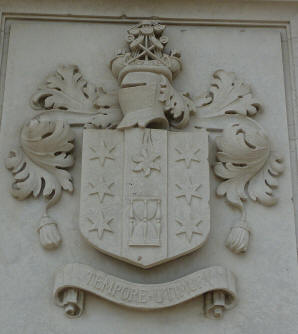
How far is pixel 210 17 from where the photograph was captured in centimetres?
506

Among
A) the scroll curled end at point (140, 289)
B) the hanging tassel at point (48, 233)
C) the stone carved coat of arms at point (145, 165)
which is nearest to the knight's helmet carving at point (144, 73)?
the stone carved coat of arms at point (145, 165)

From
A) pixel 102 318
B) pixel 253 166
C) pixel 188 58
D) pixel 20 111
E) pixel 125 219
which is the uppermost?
pixel 188 58

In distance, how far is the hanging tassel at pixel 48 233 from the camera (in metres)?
4.29

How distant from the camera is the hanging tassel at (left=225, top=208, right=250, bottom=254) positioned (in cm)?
430

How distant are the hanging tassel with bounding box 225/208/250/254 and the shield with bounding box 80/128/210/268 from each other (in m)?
0.17

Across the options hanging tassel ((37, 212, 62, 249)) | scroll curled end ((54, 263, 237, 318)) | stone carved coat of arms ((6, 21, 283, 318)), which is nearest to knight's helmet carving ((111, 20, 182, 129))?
stone carved coat of arms ((6, 21, 283, 318))

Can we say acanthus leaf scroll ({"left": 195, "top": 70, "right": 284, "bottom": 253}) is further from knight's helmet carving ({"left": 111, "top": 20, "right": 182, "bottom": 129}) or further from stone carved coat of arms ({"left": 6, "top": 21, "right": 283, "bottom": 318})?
knight's helmet carving ({"left": 111, "top": 20, "right": 182, "bottom": 129})

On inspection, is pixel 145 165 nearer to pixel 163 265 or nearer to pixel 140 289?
pixel 163 265

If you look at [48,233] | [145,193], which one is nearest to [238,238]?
[145,193]

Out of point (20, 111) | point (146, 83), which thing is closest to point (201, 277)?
point (146, 83)

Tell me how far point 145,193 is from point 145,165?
0.16 metres

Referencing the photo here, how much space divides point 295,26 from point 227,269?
1.68 metres

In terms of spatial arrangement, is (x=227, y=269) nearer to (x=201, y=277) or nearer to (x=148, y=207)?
(x=201, y=277)

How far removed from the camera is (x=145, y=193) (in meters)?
4.29
